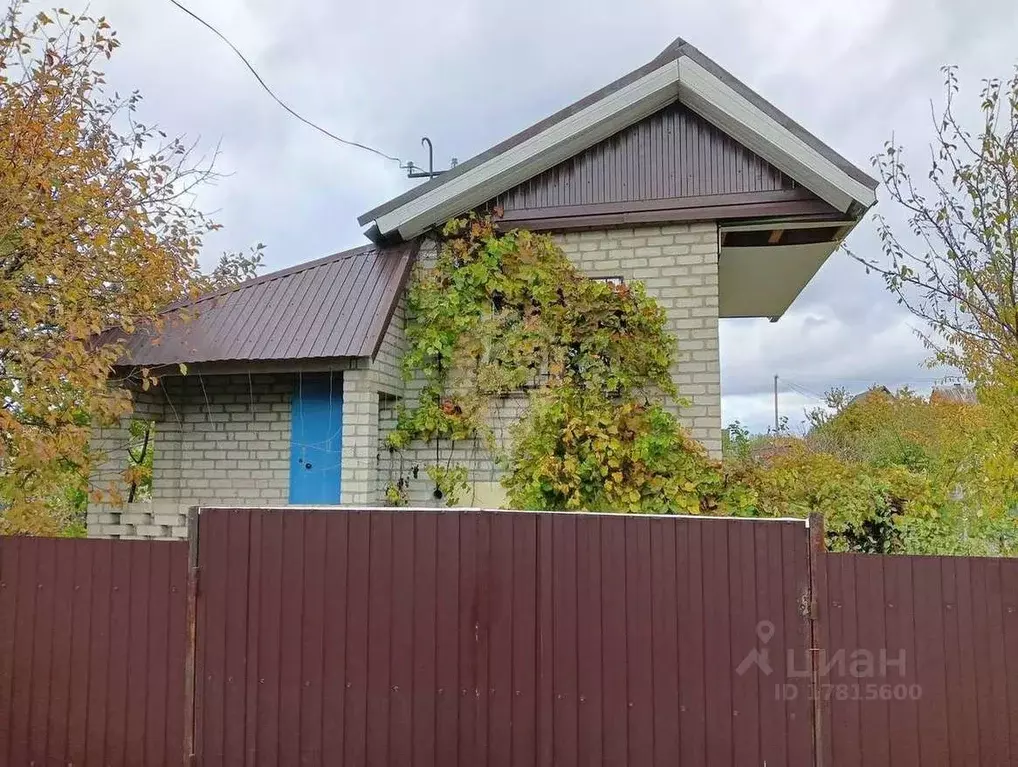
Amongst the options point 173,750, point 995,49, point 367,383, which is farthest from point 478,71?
point 173,750

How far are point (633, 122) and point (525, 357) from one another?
2.91 meters

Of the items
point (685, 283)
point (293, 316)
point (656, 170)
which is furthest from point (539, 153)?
point (293, 316)

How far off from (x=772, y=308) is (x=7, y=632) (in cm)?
1200

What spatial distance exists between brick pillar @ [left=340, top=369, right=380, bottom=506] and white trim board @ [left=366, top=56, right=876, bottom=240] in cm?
192

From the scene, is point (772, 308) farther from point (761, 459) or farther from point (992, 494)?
point (992, 494)

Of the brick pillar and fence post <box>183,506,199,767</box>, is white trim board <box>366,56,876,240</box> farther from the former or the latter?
fence post <box>183,506,199,767</box>

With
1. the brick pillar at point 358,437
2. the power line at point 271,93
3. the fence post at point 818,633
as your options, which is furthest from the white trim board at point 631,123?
the fence post at point 818,633

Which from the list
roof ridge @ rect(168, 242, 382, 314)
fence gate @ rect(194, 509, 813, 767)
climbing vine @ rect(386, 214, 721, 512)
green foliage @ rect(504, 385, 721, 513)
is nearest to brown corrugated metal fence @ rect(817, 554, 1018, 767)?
fence gate @ rect(194, 509, 813, 767)

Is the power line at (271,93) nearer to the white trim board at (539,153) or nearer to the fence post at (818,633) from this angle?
the white trim board at (539,153)

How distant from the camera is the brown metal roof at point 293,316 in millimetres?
6930

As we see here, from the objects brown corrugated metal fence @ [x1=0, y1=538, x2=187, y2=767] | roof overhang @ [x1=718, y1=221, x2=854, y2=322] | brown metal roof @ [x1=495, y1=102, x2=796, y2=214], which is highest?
brown metal roof @ [x1=495, y1=102, x2=796, y2=214]

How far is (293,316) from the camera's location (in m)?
7.41

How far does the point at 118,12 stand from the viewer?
6586mm

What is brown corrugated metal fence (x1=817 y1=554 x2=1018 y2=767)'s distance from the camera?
407 centimetres
